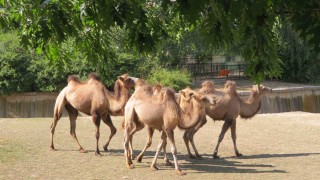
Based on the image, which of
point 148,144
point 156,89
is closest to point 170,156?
point 148,144

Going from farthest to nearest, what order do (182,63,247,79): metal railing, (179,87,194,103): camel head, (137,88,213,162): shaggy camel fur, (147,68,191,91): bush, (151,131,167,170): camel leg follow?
(182,63,247,79): metal railing < (147,68,191,91): bush < (179,87,194,103): camel head < (137,88,213,162): shaggy camel fur < (151,131,167,170): camel leg

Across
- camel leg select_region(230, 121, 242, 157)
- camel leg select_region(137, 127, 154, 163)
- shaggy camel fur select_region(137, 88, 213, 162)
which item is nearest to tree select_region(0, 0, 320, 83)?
shaggy camel fur select_region(137, 88, 213, 162)

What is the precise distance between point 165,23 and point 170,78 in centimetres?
1847

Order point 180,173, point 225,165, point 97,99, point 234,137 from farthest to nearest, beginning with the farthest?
point 234,137 → point 97,99 → point 225,165 → point 180,173

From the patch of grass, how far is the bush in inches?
451

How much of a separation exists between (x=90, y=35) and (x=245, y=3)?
2317 mm

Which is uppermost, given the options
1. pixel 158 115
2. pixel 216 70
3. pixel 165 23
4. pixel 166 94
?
pixel 165 23

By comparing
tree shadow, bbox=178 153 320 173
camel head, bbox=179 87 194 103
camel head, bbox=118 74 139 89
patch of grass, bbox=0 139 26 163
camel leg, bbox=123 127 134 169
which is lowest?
tree shadow, bbox=178 153 320 173

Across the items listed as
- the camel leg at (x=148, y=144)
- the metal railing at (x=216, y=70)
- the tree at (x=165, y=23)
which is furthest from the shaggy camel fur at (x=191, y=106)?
the metal railing at (x=216, y=70)

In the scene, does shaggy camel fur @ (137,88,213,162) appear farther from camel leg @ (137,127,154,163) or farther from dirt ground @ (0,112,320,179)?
dirt ground @ (0,112,320,179)

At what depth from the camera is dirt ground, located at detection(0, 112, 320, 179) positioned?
31.0 feet

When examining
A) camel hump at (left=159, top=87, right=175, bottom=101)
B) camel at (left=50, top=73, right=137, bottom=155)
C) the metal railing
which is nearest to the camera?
camel hump at (left=159, top=87, right=175, bottom=101)

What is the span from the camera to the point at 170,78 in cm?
2391

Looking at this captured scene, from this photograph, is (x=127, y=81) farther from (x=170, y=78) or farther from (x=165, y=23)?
(x=170, y=78)
